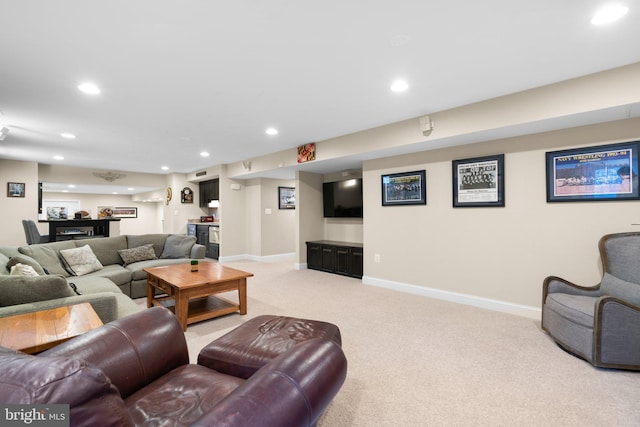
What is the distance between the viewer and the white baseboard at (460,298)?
327 centimetres

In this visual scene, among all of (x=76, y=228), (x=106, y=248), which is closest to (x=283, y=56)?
(x=106, y=248)

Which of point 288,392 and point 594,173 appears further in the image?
point 594,173

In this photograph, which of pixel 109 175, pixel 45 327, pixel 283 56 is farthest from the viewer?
pixel 109 175

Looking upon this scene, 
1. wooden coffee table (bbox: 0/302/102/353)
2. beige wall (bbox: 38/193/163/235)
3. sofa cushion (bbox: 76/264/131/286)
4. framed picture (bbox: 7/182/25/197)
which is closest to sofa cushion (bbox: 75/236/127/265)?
sofa cushion (bbox: 76/264/131/286)

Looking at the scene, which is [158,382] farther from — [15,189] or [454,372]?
[15,189]

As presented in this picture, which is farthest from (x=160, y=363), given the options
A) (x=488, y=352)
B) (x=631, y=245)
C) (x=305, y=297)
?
(x=631, y=245)

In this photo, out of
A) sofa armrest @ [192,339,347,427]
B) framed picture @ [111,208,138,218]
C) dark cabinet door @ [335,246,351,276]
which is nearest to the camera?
sofa armrest @ [192,339,347,427]

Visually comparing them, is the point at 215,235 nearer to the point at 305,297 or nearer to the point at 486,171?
the point at 305,297

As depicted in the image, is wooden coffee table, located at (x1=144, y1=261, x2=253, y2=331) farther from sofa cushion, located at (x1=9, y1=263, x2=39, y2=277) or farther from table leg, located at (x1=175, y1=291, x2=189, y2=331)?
sofa cushion, located at (x1=9, y1=263, x2=39, y2=277)

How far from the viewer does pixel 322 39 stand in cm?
201

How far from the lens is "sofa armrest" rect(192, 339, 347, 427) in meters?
0.80

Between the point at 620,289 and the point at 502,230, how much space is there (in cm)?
120

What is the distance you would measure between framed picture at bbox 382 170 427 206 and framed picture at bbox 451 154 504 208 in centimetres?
44

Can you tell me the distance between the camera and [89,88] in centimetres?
273
